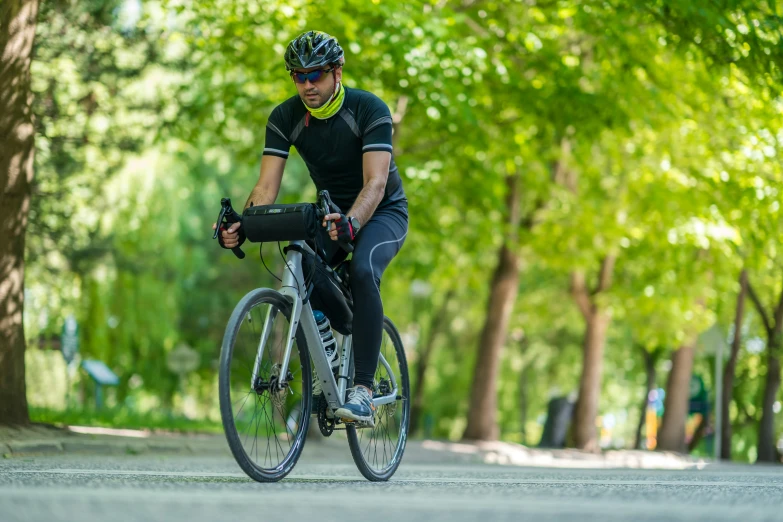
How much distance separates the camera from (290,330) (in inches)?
253

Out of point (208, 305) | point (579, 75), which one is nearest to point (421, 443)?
point (579, 75)

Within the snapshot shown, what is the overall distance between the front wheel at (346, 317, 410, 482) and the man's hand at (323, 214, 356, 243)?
99 centimetres

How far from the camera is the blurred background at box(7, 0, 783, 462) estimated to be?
50.8 feet

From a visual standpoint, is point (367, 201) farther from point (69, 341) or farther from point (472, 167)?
point (69, 341)

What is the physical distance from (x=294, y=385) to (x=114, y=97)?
14.3m

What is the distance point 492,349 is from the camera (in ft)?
78.3

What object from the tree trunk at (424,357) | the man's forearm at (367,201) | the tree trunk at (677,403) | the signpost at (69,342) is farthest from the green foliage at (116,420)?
the tree trunk at (424,357)

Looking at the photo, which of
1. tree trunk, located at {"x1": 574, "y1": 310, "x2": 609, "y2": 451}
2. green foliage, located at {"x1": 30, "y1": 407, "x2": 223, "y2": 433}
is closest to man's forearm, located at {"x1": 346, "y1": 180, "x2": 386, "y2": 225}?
green foliage, located at {"x1": 30, "y1": 407, "x2": 223, "y2": 433}

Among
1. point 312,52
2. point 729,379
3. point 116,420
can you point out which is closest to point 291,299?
point 312,52

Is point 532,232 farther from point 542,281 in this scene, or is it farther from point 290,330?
point 290,330

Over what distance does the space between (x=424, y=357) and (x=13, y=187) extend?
2611cm

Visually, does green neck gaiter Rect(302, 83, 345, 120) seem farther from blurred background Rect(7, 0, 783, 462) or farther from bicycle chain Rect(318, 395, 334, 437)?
blurred background Rect(7, 0, 783, 462)

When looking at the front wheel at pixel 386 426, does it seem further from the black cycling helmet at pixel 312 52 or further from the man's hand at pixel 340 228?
the black cycling helmet at pixel 312 52

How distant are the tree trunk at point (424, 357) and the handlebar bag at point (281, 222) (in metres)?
29.4
